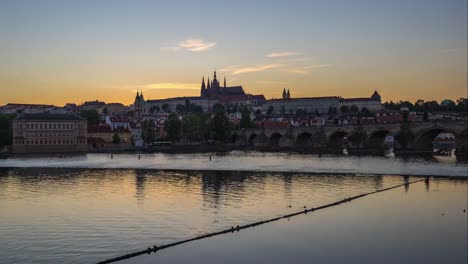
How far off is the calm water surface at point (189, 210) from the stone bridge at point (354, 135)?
23.7 m

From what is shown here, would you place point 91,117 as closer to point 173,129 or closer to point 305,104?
point 173,129

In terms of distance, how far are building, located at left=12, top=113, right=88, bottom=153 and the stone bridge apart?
3143 cm

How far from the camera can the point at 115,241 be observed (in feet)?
65.9

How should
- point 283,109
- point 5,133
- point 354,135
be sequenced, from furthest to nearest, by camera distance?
point 283,109 → point 5,133 → point 354,135

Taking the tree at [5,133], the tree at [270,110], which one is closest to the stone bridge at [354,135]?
the tree at [5,133]

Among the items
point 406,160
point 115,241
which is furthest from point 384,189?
point 406,160

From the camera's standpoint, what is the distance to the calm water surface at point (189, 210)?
1953cm

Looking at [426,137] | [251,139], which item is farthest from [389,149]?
[251,139]

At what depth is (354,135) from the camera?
266 feet

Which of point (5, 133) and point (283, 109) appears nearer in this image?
point (5, 133)

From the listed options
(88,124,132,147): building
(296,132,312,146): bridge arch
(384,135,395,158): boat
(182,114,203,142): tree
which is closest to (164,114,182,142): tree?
(182,114,203,142): tree

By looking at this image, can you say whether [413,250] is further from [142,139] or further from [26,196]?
[142,139]

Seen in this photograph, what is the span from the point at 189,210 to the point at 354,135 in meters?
57.8

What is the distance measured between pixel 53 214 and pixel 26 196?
270 inches
